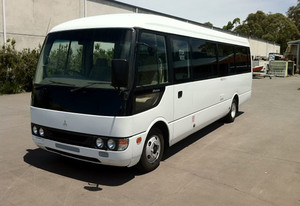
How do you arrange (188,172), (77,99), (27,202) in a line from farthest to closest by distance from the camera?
(188,172) → (77,99) → (27,202)

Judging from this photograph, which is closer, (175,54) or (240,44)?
(175,54)

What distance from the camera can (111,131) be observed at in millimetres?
4094

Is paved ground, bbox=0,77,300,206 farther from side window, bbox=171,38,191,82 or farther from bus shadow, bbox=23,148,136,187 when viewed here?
side window, bbox=171,38,191,82

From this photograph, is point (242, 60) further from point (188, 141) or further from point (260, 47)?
point (260, 47)

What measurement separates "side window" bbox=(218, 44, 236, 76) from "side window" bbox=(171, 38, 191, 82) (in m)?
2.04

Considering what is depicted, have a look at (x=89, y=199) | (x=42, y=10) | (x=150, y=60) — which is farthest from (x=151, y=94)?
(x=42, y=10)

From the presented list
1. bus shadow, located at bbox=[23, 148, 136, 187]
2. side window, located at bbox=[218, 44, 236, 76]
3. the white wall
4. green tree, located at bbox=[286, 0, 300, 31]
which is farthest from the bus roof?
green tree, located at bbox=[286, 0, 300, 31]

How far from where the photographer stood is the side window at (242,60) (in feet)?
29.6

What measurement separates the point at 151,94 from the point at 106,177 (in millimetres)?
1533

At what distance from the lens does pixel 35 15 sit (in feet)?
54.0

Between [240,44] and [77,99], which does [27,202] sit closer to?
[77,99]

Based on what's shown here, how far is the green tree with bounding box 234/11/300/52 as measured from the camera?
198 feet

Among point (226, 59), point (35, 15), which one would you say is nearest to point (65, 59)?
point (226, 59)

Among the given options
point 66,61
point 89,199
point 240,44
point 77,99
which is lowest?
point 89,199
